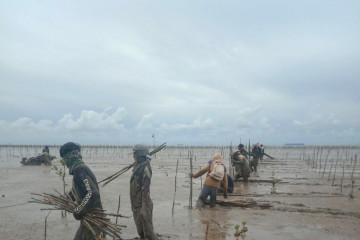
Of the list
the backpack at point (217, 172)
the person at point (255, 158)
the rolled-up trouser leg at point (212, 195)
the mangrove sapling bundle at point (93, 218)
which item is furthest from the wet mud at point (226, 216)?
the person at point (255, 158)

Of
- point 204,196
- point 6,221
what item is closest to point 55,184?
point 6,221

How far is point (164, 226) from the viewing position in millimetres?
7121

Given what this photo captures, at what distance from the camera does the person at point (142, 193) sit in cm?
521

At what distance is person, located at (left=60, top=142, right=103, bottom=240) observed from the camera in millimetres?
4074

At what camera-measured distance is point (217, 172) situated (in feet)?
28.9

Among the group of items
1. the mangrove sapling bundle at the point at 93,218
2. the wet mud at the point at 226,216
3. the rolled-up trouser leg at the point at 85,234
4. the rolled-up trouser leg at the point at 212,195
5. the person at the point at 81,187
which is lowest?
the wet mud at the point at 226,216

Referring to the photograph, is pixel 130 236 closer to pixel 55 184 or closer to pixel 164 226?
pixel 164 226

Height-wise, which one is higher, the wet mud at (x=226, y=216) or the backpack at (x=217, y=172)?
the backpack at (x=217, y=172)

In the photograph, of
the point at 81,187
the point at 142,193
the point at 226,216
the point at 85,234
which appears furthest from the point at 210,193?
the point at 81,187

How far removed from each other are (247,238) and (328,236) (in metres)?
1.68

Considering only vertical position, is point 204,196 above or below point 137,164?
below

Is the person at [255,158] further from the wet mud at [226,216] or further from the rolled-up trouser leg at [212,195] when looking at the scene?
the rolled-up trouser leg at [212,195]

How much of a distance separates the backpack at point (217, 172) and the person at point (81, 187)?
16.2 feet

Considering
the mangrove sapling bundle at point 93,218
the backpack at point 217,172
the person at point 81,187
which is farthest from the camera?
the backpack at point 217,172
